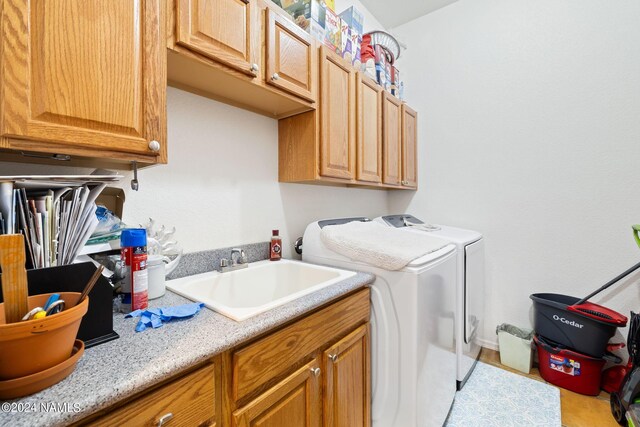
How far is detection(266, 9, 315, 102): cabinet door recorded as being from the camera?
1.20 metres

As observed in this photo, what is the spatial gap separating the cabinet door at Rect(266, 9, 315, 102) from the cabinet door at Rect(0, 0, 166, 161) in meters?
Answer: 0.46

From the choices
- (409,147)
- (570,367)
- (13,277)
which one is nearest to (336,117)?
(409,147)

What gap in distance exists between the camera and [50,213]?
26.7 inches

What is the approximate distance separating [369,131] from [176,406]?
5.97 ft

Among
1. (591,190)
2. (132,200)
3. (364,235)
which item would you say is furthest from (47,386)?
(591,190)

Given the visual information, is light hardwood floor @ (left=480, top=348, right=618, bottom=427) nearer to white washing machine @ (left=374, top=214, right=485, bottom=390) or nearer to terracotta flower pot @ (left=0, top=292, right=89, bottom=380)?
white washing machine @ (left=374, top=214, right=485, bottom=390)

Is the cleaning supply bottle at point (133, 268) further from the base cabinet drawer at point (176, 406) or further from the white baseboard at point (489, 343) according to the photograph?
the white baseboard at point (489, 343)

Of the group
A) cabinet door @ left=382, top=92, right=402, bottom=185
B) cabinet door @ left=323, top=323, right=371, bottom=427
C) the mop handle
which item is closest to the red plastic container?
the mop handle

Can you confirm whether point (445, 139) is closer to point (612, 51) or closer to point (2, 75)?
point (612, 51)

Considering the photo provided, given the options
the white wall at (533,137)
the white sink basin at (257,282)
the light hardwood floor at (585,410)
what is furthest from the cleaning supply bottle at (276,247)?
the light hardwood floor at (585,410)

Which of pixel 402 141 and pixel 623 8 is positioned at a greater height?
pixel 623 8

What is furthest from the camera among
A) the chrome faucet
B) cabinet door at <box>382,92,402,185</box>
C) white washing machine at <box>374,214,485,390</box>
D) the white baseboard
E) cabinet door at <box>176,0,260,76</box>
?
the white baseboard

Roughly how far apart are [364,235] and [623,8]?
243 cm

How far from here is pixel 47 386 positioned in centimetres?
49
